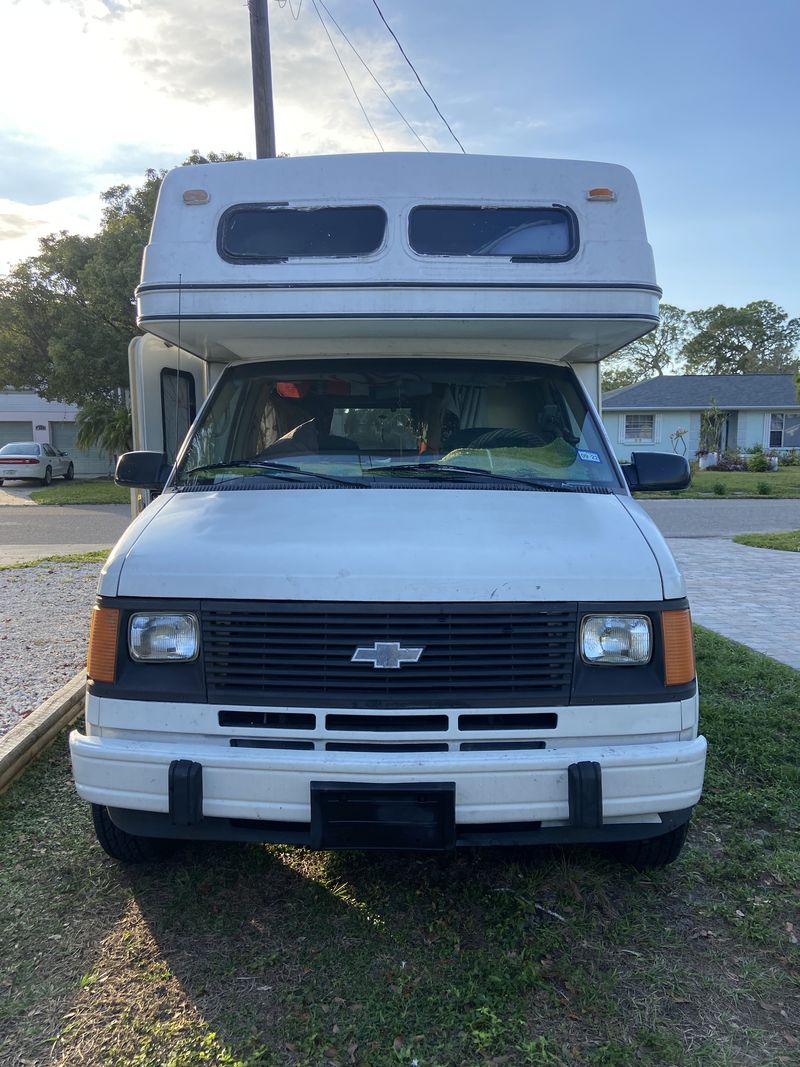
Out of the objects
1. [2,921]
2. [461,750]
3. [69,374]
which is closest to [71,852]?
[2,921]

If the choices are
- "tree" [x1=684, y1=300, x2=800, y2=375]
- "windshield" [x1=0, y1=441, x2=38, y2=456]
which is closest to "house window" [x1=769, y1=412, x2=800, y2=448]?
"tree" [x1=684, y1=300, x2=800, y2=375]

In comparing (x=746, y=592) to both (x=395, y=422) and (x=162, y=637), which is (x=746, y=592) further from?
(x=162, y=637)

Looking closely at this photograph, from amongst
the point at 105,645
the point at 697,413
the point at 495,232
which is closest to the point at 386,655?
the point at 105,645

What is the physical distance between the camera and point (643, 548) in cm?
283

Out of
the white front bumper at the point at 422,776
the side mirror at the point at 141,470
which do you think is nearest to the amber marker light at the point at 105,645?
the white front bumper at the point at 422,776

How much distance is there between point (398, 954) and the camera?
2799 mm

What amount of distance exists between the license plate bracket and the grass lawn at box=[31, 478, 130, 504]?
779 inches

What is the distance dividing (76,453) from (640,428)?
89.8 ft

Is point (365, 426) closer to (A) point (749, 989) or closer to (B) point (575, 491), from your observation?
(B) point (575, 491)

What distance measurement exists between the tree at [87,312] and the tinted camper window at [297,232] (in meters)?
21.2

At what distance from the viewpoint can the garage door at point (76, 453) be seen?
35556mm

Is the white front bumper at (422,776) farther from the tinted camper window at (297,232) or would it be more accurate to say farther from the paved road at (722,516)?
the paved road at (722,516)

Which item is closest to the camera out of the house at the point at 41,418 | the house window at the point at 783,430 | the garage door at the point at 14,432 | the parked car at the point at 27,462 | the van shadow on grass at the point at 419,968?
the van shadow on grass at the point at 419,968

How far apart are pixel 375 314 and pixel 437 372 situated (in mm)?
641
